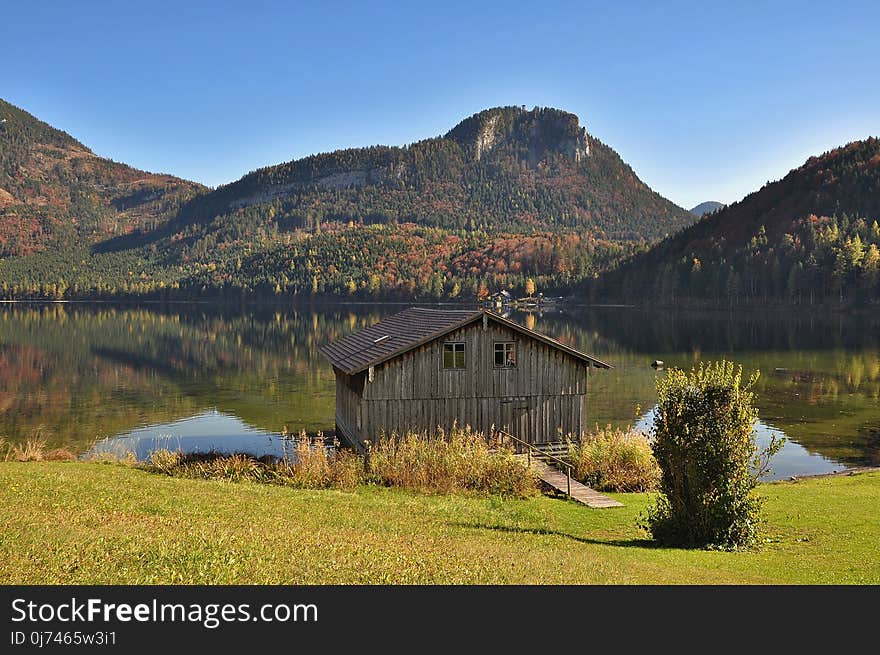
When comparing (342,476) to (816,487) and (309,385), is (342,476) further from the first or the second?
(309,385)

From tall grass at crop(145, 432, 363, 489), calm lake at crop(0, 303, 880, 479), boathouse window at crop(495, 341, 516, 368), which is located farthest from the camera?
calm lake at crop(0, 303, 880, 479)

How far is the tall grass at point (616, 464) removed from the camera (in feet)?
86.5

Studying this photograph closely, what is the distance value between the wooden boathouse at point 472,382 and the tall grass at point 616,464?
8.51 ft

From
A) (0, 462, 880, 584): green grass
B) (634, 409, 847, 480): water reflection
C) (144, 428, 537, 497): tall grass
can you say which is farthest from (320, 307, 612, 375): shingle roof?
(0, 462, 880, 584): green grass

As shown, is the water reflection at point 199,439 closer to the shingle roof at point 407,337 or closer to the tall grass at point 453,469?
the shingle roof at point 407,337

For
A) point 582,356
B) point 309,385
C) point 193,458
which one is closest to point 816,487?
point 582,356

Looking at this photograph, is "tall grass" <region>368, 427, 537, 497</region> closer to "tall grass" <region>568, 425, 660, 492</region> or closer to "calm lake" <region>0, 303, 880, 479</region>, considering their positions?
"tall grass" <region>568, 425, 660, 492</region>

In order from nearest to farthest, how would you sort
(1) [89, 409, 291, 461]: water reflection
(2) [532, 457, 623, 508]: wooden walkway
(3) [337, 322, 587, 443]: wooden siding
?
(2) [532, 457, 623, 508]: wooden walkway < (3) [337, 322, 587, 443]: wooden siding < (1) [89, 409, 291, 461]: water reflection

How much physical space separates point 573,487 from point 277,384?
39905 millimetres

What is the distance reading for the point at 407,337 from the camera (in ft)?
102

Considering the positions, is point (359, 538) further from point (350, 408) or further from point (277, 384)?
point (277, 384)

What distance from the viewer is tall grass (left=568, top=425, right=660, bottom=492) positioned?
86.5 ft

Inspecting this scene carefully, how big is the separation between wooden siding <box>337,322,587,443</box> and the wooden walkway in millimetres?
2289
